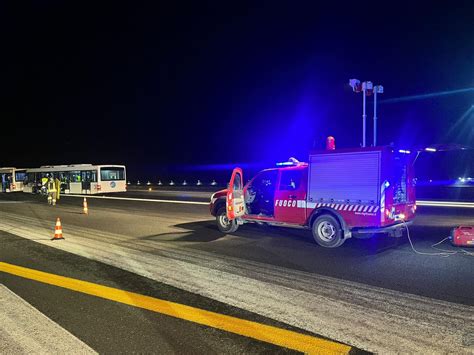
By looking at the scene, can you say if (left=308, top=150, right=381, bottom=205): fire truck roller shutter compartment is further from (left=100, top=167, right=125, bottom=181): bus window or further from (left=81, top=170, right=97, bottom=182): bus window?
(left=81, top=170, right=97, bottom=182): bus window

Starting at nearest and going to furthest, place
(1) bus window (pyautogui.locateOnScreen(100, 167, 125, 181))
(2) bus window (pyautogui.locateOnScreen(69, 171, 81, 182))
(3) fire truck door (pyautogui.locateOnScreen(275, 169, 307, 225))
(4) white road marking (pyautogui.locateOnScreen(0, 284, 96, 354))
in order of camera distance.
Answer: (4) white road marking (pyautogui.locateOnScreen(0, 284, 96, 354)) → (3) fire truck door (pyautogui.locateOnScreen(275, 169, 307, 225)) → (1) bus window (pyautogui.locateOnScreen(100, 167, 125, 181)) → (2) bus window (pyautogui.locateOnScreen(69, 171, 81, 182))

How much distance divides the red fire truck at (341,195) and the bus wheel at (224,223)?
1.19ft

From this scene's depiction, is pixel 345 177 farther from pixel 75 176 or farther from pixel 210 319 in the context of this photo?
pixel 75 176

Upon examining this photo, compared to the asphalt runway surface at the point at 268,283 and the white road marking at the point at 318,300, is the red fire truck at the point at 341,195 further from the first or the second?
the white road marking at the point at 318,300

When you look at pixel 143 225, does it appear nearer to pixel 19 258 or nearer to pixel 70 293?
pixel 19 258

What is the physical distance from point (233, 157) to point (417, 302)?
320 ft

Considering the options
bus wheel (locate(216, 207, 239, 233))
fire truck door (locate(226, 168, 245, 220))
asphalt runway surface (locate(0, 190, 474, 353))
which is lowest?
asphalt runway surface (locate(0, 190, 474, 353))

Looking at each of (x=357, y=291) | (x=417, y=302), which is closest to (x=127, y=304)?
(x=357, y=291)

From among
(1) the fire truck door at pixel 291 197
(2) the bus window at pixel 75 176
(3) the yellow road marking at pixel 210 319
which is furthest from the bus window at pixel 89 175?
(3) the yellow road marking at pixel 210 319

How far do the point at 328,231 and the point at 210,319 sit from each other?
510cm

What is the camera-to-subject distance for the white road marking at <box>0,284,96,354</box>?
3.95 meters

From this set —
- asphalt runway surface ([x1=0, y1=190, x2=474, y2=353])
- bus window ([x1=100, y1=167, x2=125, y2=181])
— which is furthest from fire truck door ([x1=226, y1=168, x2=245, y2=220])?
bus window ([x1=100, y1=167, x2=125, y2=181])

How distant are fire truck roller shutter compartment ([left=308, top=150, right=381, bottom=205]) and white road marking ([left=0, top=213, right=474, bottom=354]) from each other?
2.70 metres

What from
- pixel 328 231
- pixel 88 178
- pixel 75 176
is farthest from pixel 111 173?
pixel 328 231
